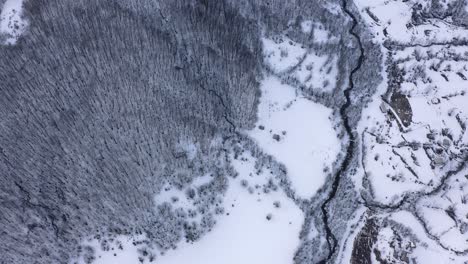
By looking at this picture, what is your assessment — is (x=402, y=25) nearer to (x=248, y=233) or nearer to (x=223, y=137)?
(x=223, y=137)

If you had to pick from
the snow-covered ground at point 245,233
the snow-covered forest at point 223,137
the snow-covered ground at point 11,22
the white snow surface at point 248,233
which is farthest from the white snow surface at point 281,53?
the snow-covered ground at point 11,22

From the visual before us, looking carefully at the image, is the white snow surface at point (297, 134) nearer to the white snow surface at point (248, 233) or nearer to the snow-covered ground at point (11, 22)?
the white snow surface at point (248, 233)

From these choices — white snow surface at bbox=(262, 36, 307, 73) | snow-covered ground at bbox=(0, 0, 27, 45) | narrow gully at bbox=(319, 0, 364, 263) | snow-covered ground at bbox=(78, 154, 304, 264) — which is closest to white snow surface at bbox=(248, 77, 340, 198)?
narrow gully at bbox=(319, 0, 364, 263)

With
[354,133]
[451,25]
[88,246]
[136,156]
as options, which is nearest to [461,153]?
[354,133]

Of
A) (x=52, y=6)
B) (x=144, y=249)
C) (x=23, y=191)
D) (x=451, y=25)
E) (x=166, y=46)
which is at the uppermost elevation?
(x=52, y=6)

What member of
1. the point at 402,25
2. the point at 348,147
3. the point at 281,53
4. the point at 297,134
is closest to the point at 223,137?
the point at 297,134

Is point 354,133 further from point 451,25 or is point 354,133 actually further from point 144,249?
point 144,249
